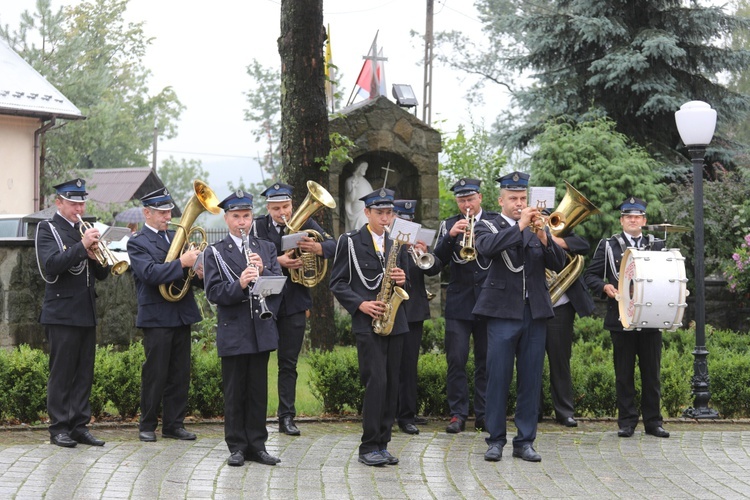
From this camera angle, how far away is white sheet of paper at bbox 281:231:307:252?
9.70m

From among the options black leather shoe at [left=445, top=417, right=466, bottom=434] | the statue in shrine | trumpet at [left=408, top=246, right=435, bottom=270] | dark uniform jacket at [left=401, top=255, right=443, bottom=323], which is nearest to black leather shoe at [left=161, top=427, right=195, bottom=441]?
Result: dark uniform jacket at [left=401, top=255, right=443, bottom=323]

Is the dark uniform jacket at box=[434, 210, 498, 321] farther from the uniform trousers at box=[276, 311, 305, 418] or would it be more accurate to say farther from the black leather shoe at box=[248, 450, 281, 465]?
the black leather shoe at box=[248, 450, 281, 465]

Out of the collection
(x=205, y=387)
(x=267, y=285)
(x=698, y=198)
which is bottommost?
(x=205, y=387)

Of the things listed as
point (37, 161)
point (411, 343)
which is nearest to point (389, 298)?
point (411, 343)

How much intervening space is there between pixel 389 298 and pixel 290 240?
1.20 metres

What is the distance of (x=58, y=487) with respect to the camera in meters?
7.71

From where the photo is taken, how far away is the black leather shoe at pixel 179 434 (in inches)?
379

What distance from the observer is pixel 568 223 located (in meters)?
10.1

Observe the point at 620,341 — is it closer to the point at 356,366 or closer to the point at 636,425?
the point at 636,425

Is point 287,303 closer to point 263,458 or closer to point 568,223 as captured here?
point 263,458

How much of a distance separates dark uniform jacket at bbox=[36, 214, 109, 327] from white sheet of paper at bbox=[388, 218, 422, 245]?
2.49 m

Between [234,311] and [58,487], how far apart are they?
1872mm

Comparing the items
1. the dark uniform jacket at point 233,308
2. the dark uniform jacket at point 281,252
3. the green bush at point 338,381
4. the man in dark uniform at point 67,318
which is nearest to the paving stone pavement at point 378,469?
the man in dark uniform at point 67,318

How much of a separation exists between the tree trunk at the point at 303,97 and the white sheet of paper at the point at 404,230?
4.03m
